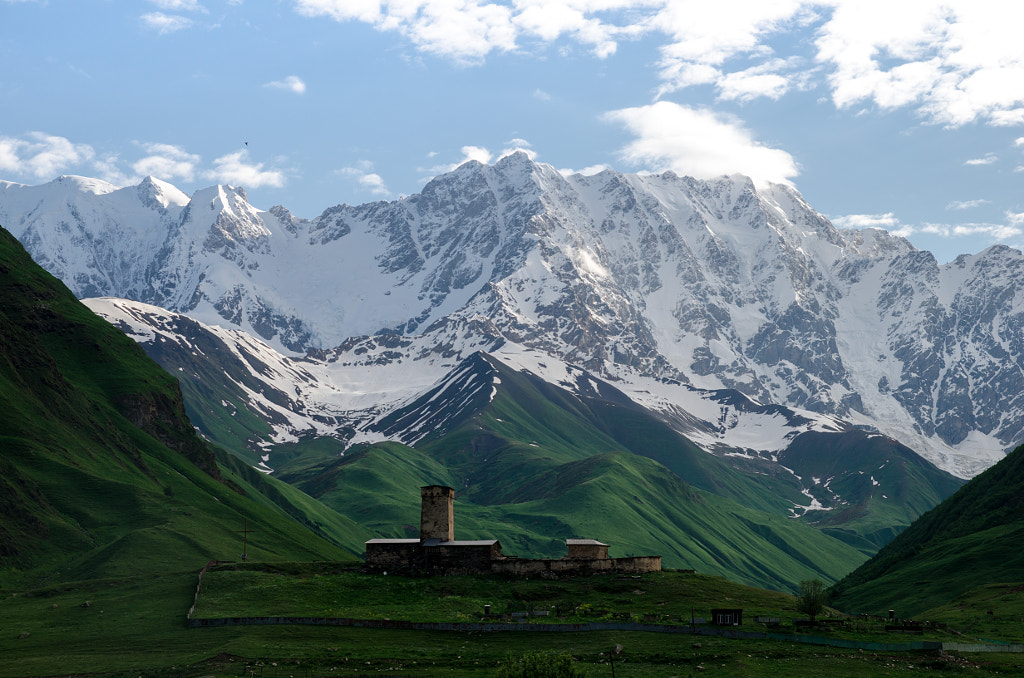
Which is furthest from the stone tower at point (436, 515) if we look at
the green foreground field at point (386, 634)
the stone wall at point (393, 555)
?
the green foreground field at point (386, 634)

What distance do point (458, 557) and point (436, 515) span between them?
18.9ft

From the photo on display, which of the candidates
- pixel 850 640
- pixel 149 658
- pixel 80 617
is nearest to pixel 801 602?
pixel 850 640

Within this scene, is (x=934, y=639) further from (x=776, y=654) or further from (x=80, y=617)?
(x=80, y=617)

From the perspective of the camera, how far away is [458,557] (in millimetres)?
121188

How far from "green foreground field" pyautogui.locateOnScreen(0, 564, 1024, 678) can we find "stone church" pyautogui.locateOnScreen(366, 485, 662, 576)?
8.15 ft

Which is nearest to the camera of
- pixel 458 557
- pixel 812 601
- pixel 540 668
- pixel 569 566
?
pixel 540 668

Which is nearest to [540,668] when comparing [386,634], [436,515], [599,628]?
[599,628]

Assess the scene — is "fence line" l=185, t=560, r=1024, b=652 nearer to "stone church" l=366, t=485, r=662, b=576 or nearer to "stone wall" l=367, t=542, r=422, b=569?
"stone church" l=366, t=485, r=662, b=576

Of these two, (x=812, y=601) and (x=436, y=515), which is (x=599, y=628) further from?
(x=436, y=515)

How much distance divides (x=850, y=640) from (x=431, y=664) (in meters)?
35.0

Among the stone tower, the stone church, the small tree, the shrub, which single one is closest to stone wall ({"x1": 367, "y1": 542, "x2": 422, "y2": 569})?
the stone church

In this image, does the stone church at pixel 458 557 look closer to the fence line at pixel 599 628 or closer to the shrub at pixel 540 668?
the fence line at pixel 599 628

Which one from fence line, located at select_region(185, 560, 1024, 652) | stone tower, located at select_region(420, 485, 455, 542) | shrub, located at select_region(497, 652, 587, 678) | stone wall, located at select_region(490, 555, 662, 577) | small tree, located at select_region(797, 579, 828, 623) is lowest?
shrub, located at select_region(497, 652, 587, 678)

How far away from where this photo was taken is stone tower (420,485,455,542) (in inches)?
4902
